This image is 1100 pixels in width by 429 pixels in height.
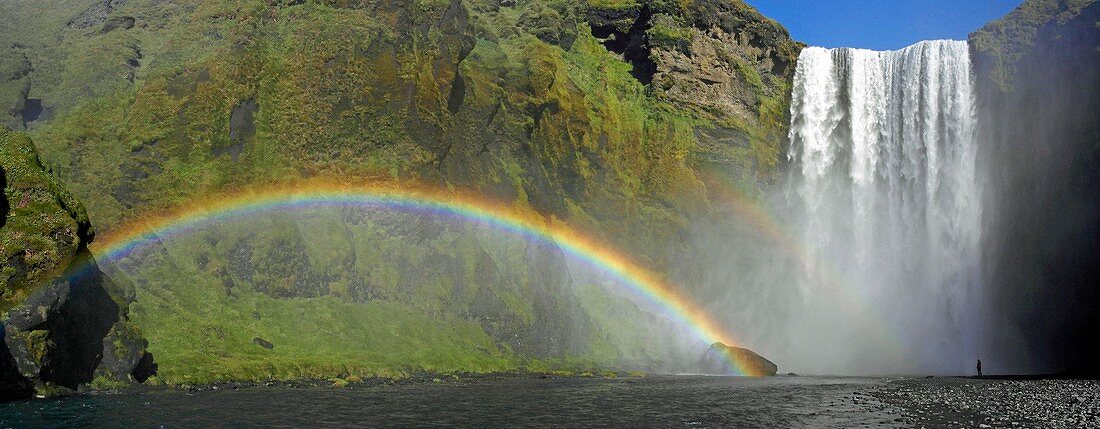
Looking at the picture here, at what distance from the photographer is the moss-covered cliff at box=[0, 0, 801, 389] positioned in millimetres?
71875

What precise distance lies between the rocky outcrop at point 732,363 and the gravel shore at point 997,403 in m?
22.5

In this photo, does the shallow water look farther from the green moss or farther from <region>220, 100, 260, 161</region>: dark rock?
<region>220, 100, 260, 161</region>: dark rock

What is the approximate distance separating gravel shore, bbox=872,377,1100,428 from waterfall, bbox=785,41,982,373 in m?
35.4

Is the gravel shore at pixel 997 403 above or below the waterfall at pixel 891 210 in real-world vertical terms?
below

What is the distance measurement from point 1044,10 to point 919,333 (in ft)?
131

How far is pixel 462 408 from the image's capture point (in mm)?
40625

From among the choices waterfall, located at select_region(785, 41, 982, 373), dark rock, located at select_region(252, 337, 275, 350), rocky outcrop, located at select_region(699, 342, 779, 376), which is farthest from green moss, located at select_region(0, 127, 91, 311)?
waterfall, located at select_region(785, 41, 982, 373)

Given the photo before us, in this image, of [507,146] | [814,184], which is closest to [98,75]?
[507,146]

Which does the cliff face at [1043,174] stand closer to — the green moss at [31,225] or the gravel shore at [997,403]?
the gravel shore at [997,403]

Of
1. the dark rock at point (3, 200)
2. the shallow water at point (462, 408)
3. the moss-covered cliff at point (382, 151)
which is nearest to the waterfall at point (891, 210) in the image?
the moss-covered cliff at point (382, 151)

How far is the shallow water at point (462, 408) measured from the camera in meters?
34.4

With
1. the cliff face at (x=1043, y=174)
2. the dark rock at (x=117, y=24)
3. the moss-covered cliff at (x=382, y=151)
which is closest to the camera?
the moss-covered cliff at (x=382, y=151)

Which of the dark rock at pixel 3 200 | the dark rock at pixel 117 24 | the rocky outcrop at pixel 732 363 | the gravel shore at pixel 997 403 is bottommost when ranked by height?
the gravel shore at pixel 997 403

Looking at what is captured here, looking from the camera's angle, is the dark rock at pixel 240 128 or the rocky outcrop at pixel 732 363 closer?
the rocky outcrop at pixel 732 363
